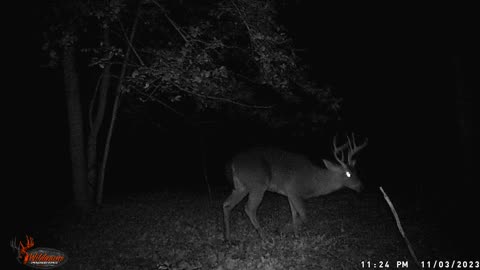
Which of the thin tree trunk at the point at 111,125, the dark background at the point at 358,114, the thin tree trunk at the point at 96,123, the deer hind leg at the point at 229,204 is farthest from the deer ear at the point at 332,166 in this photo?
the thin tree trunk at the point at 96,123

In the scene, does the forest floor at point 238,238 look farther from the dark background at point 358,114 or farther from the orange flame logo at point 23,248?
the dark background at point 358,114

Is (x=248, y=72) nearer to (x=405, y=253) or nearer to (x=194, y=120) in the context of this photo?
(x=194, y=120)

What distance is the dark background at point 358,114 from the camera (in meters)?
14.8

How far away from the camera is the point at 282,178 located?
9.25 metres

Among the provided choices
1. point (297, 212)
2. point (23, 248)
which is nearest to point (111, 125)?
point (23, 248)

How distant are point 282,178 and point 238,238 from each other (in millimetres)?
1531

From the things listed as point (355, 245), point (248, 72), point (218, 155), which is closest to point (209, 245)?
point (355, 245)

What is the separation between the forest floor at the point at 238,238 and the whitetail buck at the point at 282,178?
0.53 m

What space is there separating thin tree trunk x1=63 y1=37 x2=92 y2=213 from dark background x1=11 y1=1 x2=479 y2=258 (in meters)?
2.32

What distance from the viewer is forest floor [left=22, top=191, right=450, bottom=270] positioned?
22.5ft
